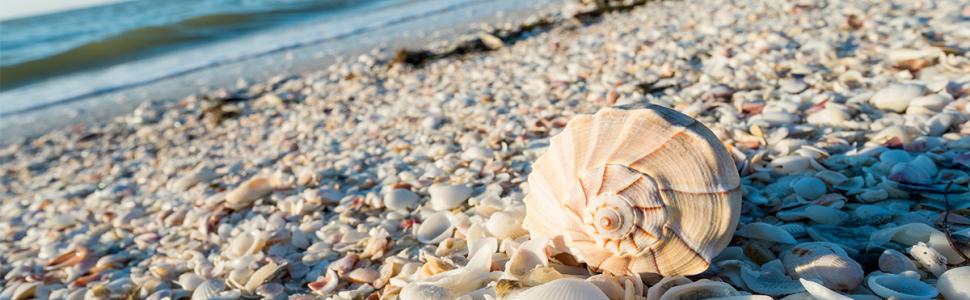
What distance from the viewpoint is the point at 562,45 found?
714 cm

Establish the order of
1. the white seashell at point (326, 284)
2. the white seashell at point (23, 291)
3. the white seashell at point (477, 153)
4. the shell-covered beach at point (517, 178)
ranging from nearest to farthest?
the shell-covered beach at point (517, 178), the white seashell at point (326, 284), the white seashell at point (23, 291), the white seashell at point (477, 153)

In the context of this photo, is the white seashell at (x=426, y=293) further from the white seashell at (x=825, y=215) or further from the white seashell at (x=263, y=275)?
the white seashell at (x=825, y=215)

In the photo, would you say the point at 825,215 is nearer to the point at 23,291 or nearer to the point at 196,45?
the point at 23,291

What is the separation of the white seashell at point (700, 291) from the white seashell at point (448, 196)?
1.37m

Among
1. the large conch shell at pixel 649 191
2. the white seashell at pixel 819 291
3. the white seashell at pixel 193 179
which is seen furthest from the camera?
the white seashell at pixel 193 179

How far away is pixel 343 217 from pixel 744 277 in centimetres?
190

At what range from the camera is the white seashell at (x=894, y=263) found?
5.47 ft

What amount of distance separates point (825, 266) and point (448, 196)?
5.19 ft

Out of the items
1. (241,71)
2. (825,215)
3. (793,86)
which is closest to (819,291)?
(825,215)

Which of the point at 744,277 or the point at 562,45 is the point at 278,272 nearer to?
the point at 744,277

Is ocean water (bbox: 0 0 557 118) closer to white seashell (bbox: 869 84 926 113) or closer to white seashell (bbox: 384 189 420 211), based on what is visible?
white seashell (bbox: 384 189 420 211)

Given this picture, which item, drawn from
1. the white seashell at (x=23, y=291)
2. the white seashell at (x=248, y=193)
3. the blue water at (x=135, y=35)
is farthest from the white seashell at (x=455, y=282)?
the blue water at (x=135, y=35)

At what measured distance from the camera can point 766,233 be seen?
1921 millimetres

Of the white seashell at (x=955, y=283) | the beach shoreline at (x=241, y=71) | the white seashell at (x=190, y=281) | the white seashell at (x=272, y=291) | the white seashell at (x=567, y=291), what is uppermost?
the white seashell at (x=567, y=291)
